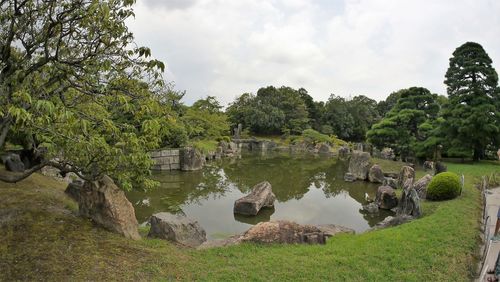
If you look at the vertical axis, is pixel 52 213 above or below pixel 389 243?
above

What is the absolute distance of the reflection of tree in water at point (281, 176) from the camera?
1900 centimetres

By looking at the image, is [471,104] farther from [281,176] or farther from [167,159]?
[167,159]

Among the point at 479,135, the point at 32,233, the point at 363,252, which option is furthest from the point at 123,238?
the point at 479,135

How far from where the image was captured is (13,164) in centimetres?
1198

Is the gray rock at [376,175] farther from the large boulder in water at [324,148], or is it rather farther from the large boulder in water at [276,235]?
the large boulder in water at [324,148]

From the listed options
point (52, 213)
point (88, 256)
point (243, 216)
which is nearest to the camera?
point (88, 256)

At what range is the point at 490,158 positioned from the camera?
22969mm

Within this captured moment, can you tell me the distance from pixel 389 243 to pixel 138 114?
253 inches

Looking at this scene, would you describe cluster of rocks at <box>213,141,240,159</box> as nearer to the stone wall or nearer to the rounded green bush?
the stone wall

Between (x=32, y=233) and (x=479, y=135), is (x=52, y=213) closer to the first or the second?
(x=32, y=233)

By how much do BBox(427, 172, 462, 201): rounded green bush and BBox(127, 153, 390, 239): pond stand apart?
2.01 m

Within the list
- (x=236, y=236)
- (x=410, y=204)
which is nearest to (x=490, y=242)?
(x=410, y=204)

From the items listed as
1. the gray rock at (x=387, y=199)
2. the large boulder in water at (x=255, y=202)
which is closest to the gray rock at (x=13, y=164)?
the large boulder in water at (x=255, y=202)

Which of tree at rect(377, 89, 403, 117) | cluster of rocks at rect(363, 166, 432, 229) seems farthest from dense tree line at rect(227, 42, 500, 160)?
tree at rect(377, 89, 403, 117)
